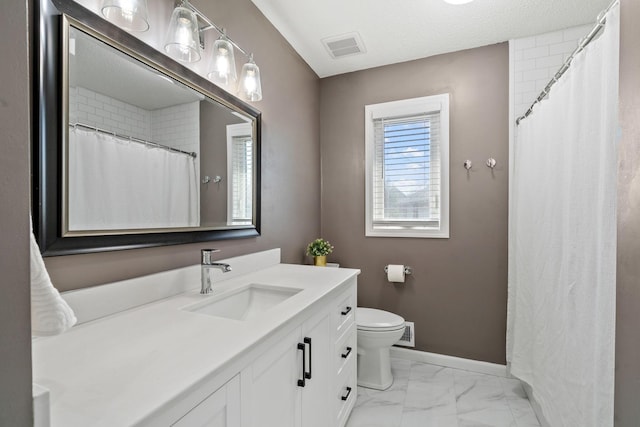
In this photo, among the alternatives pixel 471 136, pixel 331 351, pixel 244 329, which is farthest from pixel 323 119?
pixel 244 329

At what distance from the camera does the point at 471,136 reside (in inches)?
90.7

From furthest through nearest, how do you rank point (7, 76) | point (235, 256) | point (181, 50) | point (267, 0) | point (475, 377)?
point (475, 377) → point (267, 0) → point (235, 256) → point (181, 50) → point (7, 76)

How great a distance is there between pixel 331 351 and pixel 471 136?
1.90 meters

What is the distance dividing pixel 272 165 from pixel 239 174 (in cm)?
37

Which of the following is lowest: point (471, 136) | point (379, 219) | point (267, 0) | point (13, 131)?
point (379, 219)

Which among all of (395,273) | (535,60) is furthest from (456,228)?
(535,60)

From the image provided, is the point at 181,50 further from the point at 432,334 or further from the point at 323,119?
the point at 432,334

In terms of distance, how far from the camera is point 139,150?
3.80ft

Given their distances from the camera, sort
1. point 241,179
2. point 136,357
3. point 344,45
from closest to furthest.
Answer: point 136,357, point 241,179, point 344,45

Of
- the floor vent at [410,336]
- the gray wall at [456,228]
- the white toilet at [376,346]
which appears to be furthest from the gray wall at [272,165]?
the floor vent at [410,336]

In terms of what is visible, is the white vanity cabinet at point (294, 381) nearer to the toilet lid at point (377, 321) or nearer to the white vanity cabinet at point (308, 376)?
the white vanity cabinet at point (308, 376)

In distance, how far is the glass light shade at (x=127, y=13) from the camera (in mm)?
974

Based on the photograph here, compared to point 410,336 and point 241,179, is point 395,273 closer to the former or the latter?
point 410,336

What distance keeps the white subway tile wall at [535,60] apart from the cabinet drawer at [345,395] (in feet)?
7.01
